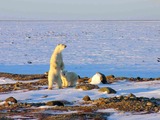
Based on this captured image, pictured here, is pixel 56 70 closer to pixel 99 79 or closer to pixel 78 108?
pixel 99 79

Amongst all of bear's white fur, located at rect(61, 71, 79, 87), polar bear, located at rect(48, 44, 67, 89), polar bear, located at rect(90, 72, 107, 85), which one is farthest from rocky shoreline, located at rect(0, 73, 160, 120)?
polar bear, located at rect(90, 72, 107, 85)

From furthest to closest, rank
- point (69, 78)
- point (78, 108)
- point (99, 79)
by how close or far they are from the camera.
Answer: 1. point (99, 79)
2. point (69, 78)
3. point (78, 108)

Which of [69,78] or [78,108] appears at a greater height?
[69,78]

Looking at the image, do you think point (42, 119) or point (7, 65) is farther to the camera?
point (7, 65)

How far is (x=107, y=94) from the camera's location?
1178 cm

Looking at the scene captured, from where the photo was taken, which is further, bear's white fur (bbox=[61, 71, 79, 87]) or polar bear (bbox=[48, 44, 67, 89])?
bear's white fur (bbox=[61, 71, 79, 87])

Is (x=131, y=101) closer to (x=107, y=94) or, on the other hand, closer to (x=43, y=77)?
(x=107, y=94)

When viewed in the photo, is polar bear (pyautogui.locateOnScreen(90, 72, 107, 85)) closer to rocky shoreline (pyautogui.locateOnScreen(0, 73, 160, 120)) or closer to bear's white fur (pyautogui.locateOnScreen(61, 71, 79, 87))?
bear's white fur (pyautogui.locateOnScreen(61, 71, 79, 87))

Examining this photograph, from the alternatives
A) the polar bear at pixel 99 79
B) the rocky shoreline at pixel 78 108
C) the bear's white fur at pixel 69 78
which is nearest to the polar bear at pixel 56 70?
the bear's white fur at pixel 69 78

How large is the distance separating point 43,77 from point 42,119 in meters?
10.00

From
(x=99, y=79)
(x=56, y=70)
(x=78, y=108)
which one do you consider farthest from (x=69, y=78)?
(x=78, y=108)

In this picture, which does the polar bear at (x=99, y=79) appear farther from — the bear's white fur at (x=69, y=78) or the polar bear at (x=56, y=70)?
the polar bear at (x=56, y=70)

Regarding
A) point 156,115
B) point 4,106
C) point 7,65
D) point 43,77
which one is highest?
point 7,65

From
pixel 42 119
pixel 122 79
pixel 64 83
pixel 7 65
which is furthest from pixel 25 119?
pixel 7 65
